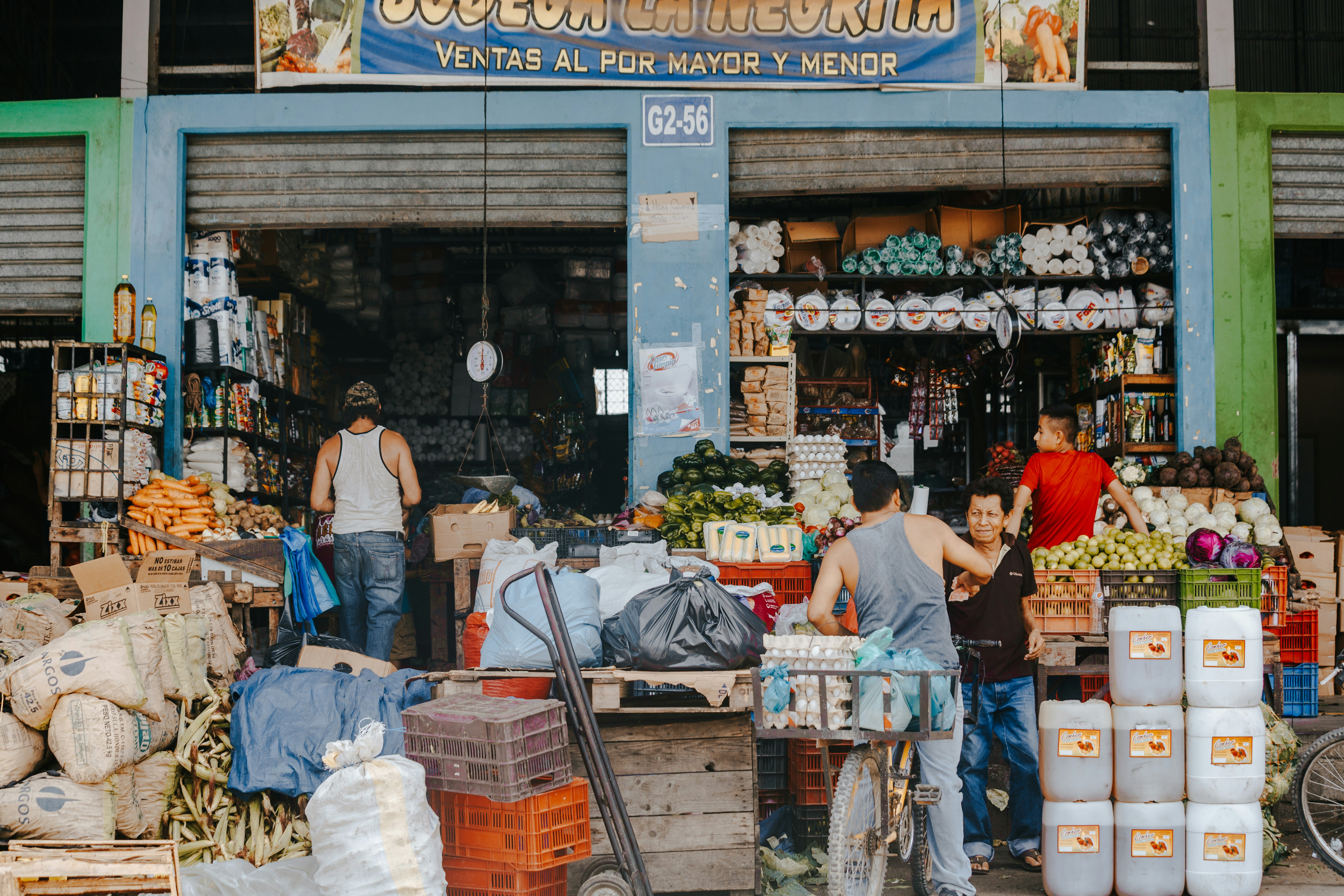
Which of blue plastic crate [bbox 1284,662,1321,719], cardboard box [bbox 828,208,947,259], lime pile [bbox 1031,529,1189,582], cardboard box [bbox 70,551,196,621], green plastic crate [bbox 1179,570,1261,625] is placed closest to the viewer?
cardboard box [bbox 70,551,196,621]

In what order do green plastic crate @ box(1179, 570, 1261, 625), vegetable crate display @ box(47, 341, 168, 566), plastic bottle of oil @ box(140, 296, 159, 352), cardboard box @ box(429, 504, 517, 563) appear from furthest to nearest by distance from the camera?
plastic bottle of oil @ box(140, 296, 159, 352)
cardboard box @ box(429, 504, 517, 563)
vegetable crate display @ box(47, 341, 168, 566)
green plastic crate @ box(1179, 570, 1261, 625)

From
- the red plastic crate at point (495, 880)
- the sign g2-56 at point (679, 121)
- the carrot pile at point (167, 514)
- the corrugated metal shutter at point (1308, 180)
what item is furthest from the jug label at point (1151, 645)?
the carrot pile at point (167, 514)

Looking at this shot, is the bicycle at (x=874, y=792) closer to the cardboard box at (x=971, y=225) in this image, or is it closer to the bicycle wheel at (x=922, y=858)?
the bicycle wheel at (x=922, y=858)

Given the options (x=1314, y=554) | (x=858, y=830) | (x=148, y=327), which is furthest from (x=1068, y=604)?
(x=148, y=327)

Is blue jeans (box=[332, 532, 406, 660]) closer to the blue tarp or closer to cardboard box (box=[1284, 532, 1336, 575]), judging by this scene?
the blue tarp

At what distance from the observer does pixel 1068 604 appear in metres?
6.22

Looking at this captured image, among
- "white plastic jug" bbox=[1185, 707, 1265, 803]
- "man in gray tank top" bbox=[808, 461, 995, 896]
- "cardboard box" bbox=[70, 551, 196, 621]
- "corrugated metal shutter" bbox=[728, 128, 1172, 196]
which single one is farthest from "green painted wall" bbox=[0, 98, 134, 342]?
"white plastic jug" bbox=[1185, 707, 1265, 803]

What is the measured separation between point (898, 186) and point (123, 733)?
678 cm

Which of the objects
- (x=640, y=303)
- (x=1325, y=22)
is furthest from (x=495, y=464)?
(x=1325, y=22)

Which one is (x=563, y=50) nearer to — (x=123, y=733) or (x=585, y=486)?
(x=585, y=486)

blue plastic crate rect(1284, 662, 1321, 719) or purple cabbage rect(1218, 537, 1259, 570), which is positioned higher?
purple cabbage rect(1218, 537, 1259, 570)

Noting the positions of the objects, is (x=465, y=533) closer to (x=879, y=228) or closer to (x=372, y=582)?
(x=372, y=582)

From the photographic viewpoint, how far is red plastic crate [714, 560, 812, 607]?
666 cm

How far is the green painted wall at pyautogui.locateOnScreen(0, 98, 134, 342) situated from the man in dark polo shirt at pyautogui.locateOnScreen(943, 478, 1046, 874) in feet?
22.8
